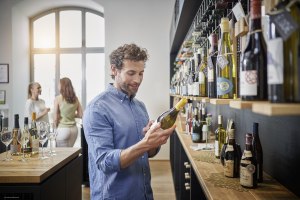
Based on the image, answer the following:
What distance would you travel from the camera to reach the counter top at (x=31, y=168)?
172 centimetres

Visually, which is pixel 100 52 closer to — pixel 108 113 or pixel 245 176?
pixel 108 113

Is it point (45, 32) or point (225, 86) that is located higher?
point (45, 32)

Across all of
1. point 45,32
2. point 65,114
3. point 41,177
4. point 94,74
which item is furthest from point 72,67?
point 41,177

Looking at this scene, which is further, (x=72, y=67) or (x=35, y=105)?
(x=72, y=67)

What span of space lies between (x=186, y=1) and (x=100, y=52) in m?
3.95

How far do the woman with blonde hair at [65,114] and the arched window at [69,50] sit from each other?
232 cm

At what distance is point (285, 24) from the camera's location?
23.8 inches

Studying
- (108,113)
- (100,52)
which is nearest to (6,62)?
(100,52)

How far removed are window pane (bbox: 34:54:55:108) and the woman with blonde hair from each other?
8.77ft

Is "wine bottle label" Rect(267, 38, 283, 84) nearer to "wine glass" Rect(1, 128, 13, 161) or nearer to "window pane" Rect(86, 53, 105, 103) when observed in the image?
"wine glass" Rect(1, 128, 13, 161)

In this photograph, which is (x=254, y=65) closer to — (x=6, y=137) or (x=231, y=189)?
(x=231, y=189)

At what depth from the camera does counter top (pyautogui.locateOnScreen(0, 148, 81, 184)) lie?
67.7 inches

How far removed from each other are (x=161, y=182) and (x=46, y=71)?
387cm

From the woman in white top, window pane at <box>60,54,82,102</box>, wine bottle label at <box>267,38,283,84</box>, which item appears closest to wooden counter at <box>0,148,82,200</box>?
wine bottle label at <box>267,38,283,84</box>
